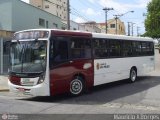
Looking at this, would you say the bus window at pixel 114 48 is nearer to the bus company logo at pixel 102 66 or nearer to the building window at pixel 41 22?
the bus company logo at pixel 102 66

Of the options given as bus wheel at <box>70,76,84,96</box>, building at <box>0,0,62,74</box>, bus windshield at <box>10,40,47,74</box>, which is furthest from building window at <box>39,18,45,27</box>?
bus windshield at <box>10,40,47,74</box>

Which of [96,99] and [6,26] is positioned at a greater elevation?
[6,26]

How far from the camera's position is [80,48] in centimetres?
1519

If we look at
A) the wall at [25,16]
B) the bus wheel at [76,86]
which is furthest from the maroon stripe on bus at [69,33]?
the wall at [25,16]

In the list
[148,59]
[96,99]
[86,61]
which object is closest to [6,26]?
[148,59]

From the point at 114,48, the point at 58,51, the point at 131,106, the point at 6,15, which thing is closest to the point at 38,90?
the point at 58,51

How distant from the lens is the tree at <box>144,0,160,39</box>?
183 ft

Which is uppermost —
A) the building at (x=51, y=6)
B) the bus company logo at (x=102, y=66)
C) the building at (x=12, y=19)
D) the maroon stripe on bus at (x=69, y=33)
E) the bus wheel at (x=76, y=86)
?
the building at (x=51, y=6)

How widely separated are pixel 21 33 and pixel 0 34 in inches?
351

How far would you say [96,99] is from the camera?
1399cm

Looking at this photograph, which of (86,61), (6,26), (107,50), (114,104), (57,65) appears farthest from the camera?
(6,26)

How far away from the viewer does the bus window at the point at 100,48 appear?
53.4 ft

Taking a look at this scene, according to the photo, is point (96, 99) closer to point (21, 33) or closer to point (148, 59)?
point (21, 33)

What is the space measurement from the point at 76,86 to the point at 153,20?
43748 millimetres
